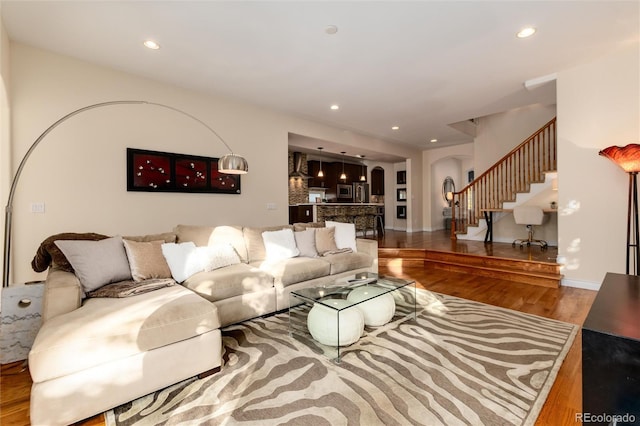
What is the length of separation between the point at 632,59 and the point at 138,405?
5969 mm

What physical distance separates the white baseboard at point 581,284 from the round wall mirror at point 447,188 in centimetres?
650

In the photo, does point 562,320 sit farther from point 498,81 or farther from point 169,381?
point 169,381

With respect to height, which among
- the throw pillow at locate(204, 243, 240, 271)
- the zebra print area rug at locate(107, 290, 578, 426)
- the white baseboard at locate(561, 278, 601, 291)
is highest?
the throw pillow at locate(204, 243, 240, 271)

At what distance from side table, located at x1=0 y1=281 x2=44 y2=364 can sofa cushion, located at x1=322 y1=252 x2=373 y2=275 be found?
8.96 ft

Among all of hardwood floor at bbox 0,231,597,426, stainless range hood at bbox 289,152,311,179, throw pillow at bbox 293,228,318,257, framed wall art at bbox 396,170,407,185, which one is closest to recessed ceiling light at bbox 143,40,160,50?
throw pillow at bbox 293,228,318,257

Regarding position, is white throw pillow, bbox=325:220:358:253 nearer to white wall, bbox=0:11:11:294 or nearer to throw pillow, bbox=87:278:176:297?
throw pillow, bbox=87:278:176:297

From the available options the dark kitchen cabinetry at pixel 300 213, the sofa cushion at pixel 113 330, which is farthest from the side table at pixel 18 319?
the dark kitchen cabinetry at pixel 300 213

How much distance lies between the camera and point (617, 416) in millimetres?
1010

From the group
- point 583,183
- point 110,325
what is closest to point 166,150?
point 110,325

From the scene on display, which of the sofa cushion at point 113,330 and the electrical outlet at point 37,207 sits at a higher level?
the electrical outlet at point 37,207

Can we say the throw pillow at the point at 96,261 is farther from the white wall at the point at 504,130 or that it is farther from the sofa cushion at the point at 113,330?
the white wall at the point at 504,130

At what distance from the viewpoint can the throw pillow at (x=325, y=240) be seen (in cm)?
398

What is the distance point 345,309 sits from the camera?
90.2 inches

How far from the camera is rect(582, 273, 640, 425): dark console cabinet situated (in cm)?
99
